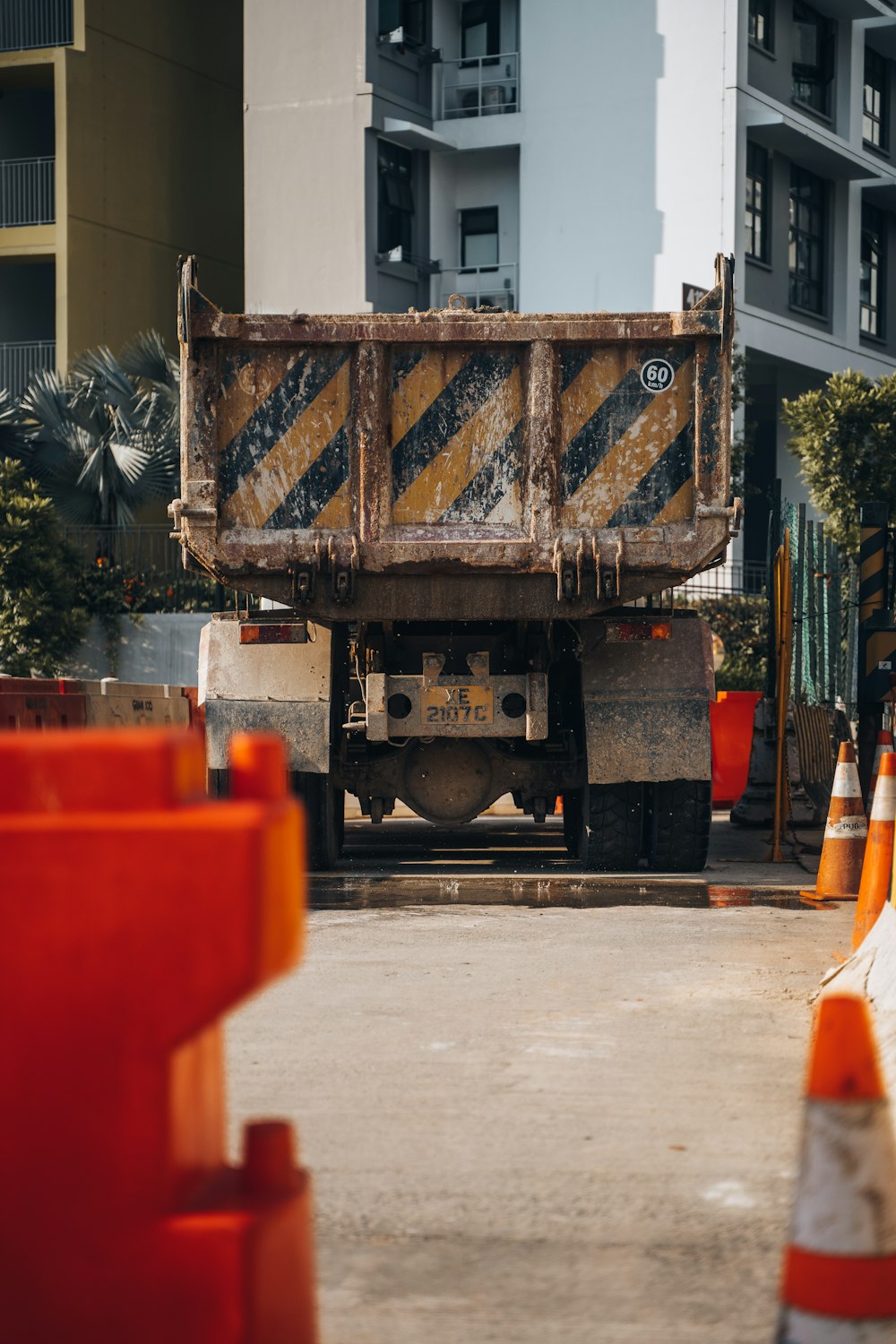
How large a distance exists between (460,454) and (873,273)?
94.5 feet

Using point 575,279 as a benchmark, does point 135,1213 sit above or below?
below

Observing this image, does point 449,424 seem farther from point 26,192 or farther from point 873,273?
point 873,273

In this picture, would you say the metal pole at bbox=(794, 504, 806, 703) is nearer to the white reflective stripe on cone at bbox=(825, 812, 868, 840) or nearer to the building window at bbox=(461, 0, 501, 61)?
the white reflective stripe on cone at bbox=(825, 812, 868, 840)

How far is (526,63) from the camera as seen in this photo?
104ft

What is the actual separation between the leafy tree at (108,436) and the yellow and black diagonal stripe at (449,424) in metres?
15.7

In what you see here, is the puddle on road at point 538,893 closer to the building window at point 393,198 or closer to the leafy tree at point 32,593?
the leafy tree at point 32,593

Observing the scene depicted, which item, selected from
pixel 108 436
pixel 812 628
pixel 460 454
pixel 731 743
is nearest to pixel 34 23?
pixel 108 436

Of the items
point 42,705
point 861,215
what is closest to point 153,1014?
point 42,705

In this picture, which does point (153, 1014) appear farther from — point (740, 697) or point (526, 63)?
point (526, 63)

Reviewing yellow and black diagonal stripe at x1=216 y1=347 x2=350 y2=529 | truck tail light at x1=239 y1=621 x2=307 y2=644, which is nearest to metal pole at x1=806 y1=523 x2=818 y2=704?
truck tail light at x1=239 y1=621 x2=307 y2=644

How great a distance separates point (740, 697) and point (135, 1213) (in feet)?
43.7

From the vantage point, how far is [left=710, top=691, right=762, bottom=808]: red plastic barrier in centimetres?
1555

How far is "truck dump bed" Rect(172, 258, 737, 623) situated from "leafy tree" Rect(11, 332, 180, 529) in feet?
50.9

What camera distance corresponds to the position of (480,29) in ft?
106
